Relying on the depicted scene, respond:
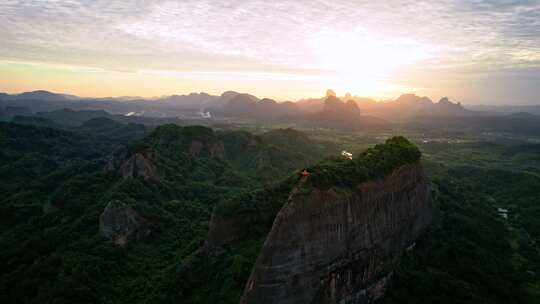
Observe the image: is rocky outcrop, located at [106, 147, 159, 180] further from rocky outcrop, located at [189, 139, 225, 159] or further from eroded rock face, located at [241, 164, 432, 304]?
eroded rock face, located at [241, 164, 432, 304]

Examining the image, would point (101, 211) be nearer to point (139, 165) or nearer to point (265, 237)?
→ point (139, 165)

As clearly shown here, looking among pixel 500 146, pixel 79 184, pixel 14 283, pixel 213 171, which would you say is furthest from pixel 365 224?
pixel 500 146

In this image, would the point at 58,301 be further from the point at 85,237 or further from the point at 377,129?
the point at 377,129

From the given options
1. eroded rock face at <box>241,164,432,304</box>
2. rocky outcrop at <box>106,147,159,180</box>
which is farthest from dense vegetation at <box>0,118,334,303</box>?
eroded rock face at <box>241,164,432,304</box>

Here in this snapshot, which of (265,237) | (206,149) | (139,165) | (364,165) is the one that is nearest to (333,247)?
(265,237)

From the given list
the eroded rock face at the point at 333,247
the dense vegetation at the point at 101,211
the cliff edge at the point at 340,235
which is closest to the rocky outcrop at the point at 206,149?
the dense vegetation at the point at 101,211

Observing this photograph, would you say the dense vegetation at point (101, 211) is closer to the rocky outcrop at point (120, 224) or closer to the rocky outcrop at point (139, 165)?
the rocky outcrop at point (120, 224)
